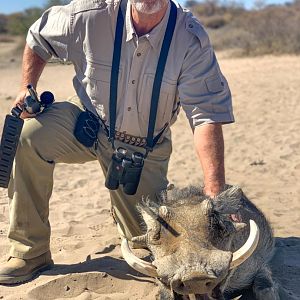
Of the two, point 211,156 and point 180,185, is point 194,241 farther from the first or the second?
point 180,185

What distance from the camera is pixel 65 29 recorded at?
4488 millimetres

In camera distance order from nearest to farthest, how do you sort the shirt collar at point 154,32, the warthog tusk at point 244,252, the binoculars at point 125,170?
1. the warthog tusk at point 244,252
2. the shirt collar at point 154,32
3. the binoculars at point 125,170

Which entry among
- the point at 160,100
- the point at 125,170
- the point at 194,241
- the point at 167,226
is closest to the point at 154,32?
the point at 160,100

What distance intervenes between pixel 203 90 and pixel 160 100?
14.2 inches

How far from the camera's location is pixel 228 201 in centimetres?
334

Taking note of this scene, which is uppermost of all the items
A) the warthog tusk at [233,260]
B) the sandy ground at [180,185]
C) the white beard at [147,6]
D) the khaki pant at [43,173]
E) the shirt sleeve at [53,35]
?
the white beard at [147,6]

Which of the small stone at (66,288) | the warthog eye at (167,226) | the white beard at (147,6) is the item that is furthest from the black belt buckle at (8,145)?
the warthog eye at (167,226)

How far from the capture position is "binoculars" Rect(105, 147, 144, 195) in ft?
14.4

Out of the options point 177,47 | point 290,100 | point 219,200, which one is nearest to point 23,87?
point 177,47

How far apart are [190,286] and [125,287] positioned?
1.52 m

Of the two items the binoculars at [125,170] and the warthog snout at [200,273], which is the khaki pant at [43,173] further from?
the warthog snout at [200,273]

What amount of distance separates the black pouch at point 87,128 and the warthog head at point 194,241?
120 cm

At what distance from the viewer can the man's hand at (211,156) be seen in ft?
12.0

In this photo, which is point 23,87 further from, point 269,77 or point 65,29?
point 269,77
